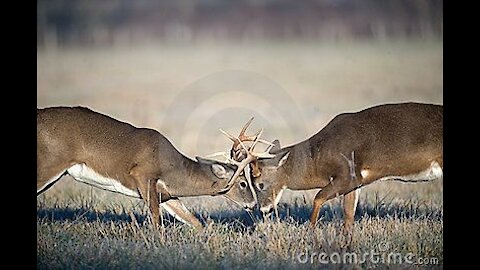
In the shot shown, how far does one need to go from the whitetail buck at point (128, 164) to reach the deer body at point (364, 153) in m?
0.23

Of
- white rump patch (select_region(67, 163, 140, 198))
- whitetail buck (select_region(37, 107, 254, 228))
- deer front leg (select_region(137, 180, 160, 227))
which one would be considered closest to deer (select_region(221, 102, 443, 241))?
whitetail buck (select_region(37, 107, 254, 228))

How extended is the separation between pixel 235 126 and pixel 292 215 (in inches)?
19.5

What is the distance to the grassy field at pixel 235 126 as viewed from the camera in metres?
4.36

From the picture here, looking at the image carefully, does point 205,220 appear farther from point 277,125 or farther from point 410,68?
point 410,68

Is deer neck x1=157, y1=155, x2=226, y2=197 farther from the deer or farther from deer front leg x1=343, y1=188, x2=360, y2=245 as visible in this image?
deer front leg x1=343, y1=188, x2=360, y2=245

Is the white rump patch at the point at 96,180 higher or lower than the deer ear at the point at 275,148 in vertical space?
lower

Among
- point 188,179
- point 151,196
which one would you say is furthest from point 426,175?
point 151,196

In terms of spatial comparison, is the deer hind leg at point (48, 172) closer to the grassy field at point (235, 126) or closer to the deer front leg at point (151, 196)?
the grassy field at point (235, 126)

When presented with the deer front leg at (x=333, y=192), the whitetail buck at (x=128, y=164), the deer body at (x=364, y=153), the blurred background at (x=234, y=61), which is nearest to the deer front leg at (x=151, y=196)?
the whitetail buck at (x=128, y=164)

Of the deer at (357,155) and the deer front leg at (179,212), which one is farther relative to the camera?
the deer front leg at (179,212)

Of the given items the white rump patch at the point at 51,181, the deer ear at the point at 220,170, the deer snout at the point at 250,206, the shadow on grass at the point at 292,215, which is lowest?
the shadow on grass at the point at 292,215

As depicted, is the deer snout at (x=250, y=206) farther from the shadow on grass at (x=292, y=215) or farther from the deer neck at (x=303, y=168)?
the deer neck at (x=303, y=168)

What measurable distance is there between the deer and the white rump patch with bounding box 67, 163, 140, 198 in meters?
0.56

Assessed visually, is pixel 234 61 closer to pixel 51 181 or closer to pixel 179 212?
pixel 179 212
